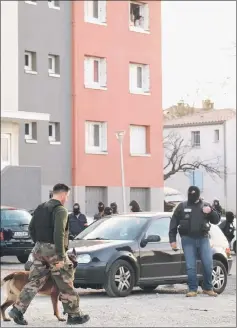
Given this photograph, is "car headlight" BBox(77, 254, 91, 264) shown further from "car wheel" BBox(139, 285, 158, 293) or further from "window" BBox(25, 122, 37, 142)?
"window" BBox(25, 122, 37, 142)

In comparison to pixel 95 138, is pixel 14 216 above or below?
below

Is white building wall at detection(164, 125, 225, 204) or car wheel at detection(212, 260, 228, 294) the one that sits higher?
white building wall at detection(164, 125, 225, 204)

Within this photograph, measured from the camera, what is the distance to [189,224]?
11.9 metres

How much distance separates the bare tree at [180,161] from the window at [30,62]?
26847 millimetres

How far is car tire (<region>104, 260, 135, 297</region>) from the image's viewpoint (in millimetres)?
13008

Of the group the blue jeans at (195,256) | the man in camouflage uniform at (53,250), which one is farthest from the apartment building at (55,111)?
the man in camouflage uniform at (53,250)

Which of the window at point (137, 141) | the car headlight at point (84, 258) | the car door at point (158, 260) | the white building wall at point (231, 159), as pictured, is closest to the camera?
the white building wall at point (231, 159)

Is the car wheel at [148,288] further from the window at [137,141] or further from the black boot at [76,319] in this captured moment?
the window at [137,141]

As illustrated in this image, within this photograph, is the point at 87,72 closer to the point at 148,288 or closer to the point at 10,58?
the point at 10,58

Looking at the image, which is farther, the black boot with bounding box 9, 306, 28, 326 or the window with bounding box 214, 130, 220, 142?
the window with bounding box 214, 130, 220, 142

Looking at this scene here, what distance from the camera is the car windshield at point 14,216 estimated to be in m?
19.5

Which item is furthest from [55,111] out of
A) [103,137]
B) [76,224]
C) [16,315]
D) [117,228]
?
[16,315]

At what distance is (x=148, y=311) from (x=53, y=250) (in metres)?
2.65

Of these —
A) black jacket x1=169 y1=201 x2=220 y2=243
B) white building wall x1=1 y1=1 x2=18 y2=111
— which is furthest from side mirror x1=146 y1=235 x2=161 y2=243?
white building wall x1=1 y1=1 x2=18 y2=111
